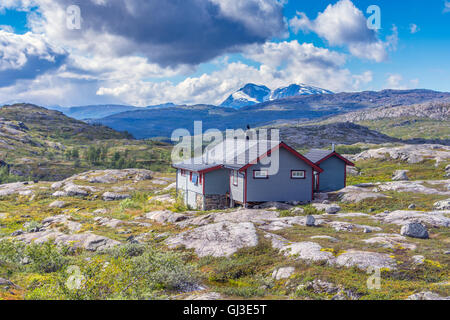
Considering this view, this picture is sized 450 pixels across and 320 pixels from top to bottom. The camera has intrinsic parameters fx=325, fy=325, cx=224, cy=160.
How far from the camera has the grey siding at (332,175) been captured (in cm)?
4419

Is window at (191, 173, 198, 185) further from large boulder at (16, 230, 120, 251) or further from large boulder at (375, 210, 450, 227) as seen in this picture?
large boulder at (375, 210, 450, 227)

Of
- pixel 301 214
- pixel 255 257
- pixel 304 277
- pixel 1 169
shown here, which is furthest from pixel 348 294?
pixel 1 169

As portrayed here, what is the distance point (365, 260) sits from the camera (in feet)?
50.3

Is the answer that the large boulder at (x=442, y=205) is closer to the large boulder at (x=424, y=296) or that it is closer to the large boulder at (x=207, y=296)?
the large boulder at (x=424, y=296)

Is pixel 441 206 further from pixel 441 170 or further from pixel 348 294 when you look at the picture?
pixel 441 170

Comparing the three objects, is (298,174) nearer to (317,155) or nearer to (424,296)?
(317,155)

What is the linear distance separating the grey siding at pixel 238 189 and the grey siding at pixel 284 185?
2.58 ft

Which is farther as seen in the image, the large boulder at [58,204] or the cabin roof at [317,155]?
the large boulder at [58,204]

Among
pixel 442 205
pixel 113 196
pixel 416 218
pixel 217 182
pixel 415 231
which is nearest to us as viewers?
pixel 415 231

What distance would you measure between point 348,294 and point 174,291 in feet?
23.1

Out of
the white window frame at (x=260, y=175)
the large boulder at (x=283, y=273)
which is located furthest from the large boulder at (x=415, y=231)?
the white window frame at (x=260, y=175)

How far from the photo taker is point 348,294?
12281 millimetres

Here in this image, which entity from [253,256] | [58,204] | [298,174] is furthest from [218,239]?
[58,204]

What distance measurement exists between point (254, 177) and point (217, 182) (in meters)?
5.56
